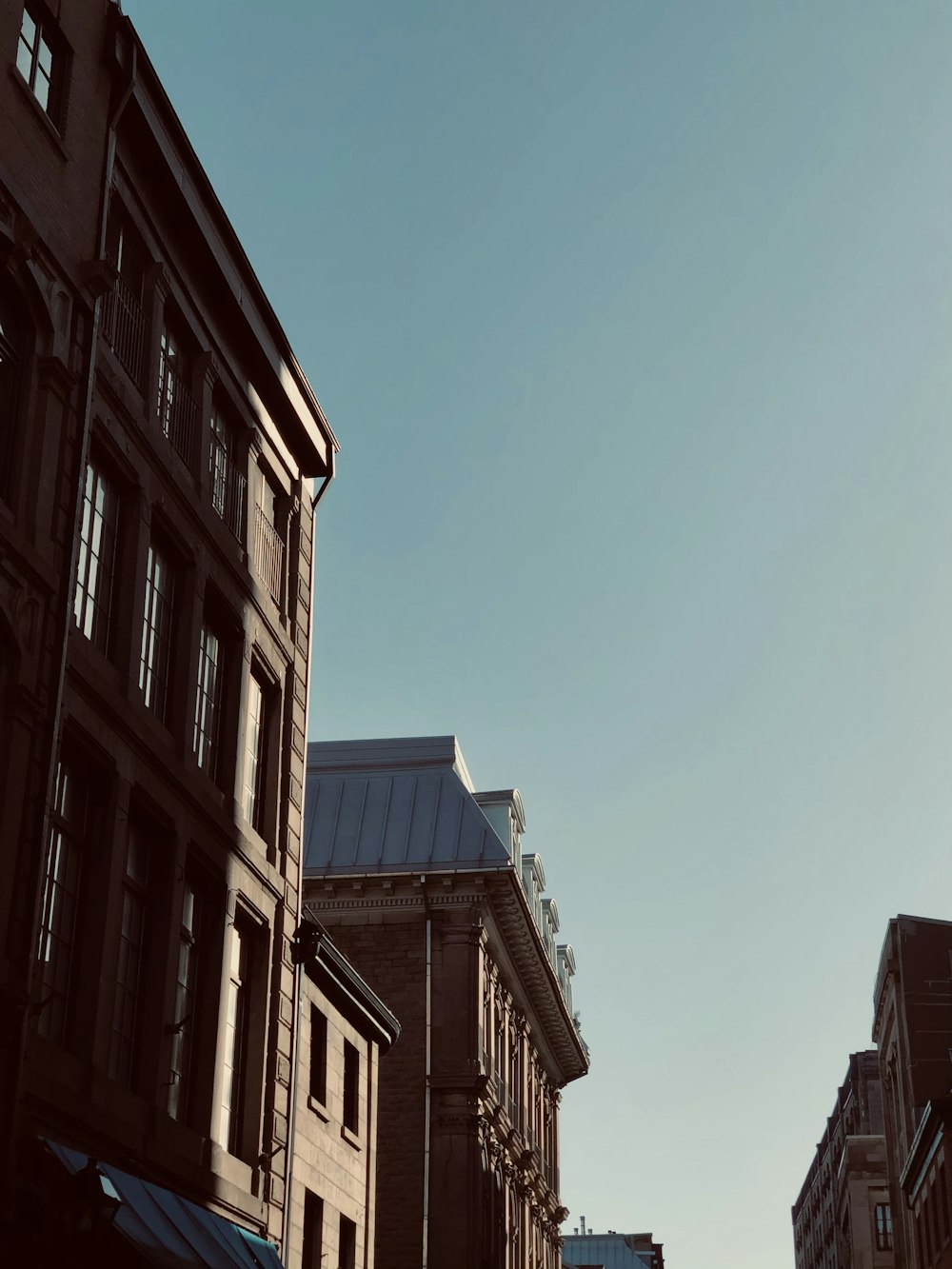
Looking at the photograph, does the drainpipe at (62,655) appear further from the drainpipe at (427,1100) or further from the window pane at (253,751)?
the drainpipe at (427,1100)

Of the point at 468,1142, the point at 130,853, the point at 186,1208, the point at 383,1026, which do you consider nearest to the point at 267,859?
the point at 130,853

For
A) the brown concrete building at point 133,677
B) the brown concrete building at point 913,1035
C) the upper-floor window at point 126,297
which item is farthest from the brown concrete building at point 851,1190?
the upper-floor window at point 126,297

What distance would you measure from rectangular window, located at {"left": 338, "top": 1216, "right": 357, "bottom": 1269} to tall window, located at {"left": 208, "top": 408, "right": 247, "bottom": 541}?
12.6 metres

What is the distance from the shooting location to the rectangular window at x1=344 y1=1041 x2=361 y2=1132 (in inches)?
1182

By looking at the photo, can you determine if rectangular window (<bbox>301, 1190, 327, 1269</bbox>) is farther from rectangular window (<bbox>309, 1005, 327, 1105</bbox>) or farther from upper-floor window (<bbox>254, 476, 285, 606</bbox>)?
upper-floor window (<bbox>254, 476, 285, 606</bbox>)

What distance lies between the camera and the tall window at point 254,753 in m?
22.9

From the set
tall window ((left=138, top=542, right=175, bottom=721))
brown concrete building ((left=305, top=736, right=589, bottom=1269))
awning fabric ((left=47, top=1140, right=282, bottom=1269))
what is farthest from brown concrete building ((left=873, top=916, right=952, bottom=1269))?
tall window ((left=138, top=542, right=175, bottom=721))

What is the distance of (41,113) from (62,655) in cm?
545

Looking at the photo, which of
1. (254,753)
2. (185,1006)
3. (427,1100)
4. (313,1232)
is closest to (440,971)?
(427,1100)

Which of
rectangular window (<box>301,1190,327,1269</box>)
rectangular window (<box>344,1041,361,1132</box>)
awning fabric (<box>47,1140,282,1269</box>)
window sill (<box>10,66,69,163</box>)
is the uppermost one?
window sill (<box>10,66,69,163</box>)

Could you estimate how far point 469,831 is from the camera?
147 feet

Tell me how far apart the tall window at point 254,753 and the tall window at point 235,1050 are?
1.82m

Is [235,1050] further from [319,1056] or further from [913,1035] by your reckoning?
[913,1035]

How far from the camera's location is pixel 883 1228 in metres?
99.1
